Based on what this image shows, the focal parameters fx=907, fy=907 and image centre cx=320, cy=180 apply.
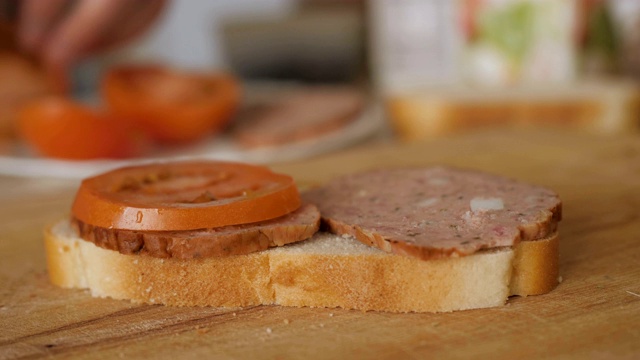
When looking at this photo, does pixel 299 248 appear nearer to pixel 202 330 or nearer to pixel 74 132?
pixel 202 330

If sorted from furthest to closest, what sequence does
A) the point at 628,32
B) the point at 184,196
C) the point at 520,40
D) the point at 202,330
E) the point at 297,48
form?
1. the point at 297,48
2. the point at 628,32
3. the point at 520,40
4. the point at 184,196
5. the point at 202,330

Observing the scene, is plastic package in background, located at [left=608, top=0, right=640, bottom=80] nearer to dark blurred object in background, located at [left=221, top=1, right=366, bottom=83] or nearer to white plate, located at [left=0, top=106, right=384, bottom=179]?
white plate, located at [left=0, top=106, right=384, bottom=179]

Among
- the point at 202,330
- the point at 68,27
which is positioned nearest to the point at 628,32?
the point at 68,27

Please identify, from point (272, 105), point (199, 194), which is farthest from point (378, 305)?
point (272, 105)

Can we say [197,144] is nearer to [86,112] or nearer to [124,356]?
[86,112]

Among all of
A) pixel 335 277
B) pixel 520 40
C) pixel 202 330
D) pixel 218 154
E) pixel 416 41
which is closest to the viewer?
pixel 202 330

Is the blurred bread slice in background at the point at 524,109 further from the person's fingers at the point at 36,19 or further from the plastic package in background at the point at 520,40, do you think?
the person's fingers at the point at 36,19

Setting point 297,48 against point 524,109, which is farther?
point 297,48
